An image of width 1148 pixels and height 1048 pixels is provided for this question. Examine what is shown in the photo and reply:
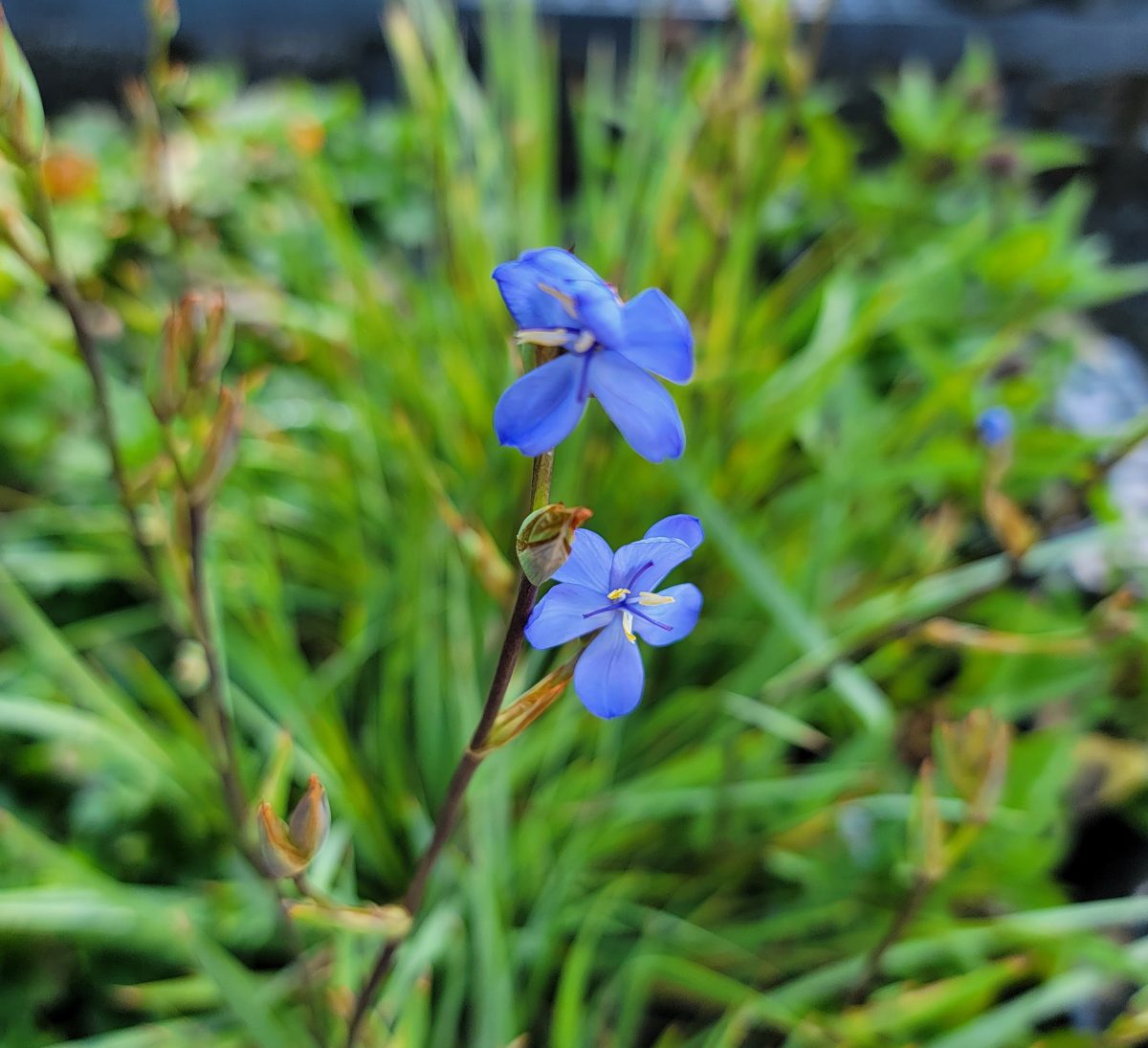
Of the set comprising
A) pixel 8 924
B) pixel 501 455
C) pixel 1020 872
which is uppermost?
pixel 501 455

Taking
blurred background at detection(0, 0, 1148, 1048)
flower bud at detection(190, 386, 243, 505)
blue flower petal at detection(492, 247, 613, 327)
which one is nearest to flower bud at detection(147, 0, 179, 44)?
blurred background at detection(0, 0, 1148, 1048)

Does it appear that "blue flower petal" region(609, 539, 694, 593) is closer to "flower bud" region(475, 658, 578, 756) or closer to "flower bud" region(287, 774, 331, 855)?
"flower bud" region(475, 658, 578, 756)

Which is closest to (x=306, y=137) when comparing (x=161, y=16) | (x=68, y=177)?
(x=68, y=177)

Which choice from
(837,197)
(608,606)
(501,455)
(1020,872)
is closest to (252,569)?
(501,455)

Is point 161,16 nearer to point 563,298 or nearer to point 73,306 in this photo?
point 73,306

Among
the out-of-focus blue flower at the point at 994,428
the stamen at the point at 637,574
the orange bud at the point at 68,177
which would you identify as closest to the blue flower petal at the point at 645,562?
the stamen at the point at 637,574

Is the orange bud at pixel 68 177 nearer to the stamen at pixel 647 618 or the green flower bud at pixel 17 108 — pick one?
the green flower bud at pixel 17 108

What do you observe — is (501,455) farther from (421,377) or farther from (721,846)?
(721,846)
